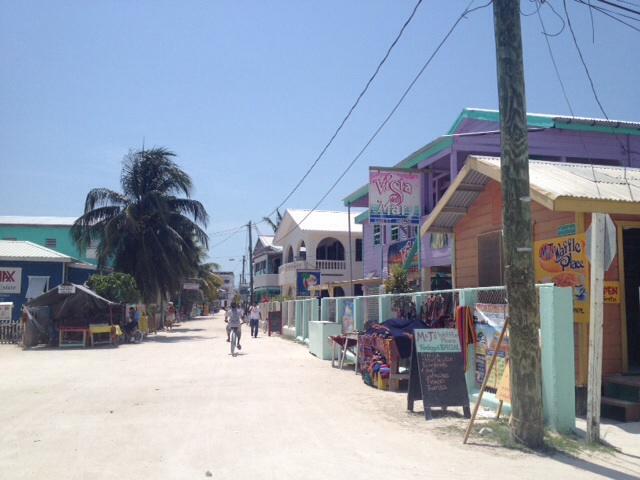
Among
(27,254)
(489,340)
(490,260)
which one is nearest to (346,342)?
(490,260)

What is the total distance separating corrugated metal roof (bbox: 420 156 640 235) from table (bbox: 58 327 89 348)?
1587cm

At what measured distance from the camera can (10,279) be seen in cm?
3209

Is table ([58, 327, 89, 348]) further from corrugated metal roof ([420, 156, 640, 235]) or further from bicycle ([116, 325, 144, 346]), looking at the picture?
corrugated metal roof ([420, 156, 640, 235])

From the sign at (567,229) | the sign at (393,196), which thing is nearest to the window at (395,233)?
the sign at (393,196)

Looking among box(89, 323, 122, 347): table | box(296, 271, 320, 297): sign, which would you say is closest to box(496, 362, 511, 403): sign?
box(89, 323, 122, 347): table

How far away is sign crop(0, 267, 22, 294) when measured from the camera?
105 feet

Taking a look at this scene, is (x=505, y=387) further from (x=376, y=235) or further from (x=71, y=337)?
(x=71, y=337)

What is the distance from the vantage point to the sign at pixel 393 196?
1692 cm

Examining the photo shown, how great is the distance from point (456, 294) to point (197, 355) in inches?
461

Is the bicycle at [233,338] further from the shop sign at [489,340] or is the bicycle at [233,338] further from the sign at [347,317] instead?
the shop sign at [489,340]

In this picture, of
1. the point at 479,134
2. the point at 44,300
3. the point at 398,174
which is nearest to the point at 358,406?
the point at 398,174

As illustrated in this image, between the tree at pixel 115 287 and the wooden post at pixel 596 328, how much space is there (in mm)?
23030

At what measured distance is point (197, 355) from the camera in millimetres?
20328

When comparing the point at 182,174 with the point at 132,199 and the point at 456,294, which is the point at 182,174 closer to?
the point at 132,199
